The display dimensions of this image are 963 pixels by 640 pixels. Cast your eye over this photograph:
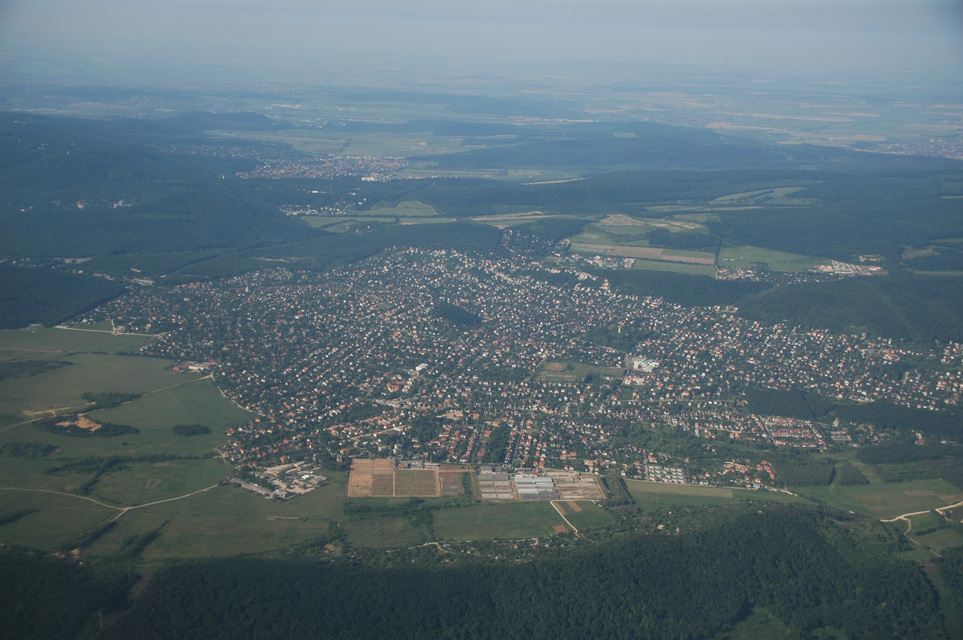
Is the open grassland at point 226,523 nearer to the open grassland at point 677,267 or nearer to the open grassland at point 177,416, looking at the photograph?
the open grassland at point 177,416

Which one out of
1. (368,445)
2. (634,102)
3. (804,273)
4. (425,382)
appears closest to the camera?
(368,445)

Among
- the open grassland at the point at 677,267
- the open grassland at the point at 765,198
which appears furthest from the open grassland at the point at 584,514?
the open grassland at the point at 765,198

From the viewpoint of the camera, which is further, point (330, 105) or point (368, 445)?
point (330, 105)

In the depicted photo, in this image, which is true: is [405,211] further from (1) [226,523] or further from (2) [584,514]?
(1) [226,523]

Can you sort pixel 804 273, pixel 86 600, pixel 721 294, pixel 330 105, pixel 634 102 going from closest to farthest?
pixel 86 600 < pixel 721 294 < pixel 804 273 < pixel 330 105 < pixel 634 102

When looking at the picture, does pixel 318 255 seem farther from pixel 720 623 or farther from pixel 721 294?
pixel 720 623

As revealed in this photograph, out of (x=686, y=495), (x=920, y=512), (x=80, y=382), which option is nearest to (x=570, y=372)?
(x=686, y=495)

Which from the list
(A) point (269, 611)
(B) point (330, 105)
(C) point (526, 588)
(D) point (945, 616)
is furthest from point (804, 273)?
(B) point (330, 105)

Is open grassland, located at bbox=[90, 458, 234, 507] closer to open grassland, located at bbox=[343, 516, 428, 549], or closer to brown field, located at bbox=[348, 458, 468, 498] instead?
brown field, located at bbox=[348, 458, 468, 498]
